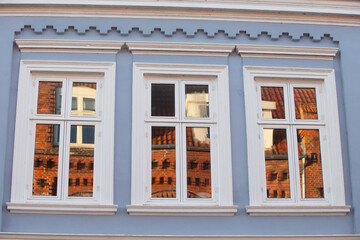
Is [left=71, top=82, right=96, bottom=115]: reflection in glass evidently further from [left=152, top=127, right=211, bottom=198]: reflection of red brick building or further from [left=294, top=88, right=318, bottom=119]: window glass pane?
[left=294, top=88, right=318, bottom=119]: window glass pane

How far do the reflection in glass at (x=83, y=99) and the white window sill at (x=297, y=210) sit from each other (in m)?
2.83

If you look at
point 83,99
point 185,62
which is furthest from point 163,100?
point 83,99

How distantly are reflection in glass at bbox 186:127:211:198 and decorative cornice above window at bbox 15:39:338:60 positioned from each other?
4.10 feet

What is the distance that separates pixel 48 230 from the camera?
7383 mm

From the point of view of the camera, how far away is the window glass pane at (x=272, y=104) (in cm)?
816

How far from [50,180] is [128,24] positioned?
8.91 ft

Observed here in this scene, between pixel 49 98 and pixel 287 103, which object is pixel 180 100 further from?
pixel 49 98

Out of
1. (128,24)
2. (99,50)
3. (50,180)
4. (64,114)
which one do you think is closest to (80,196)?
(50,180)

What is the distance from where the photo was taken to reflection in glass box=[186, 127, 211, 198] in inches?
306

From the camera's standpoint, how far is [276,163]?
7973mm

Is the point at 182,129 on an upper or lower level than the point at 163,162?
upper

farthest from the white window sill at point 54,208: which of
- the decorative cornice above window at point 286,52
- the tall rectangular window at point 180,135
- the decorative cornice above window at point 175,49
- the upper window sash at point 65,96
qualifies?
the decorative cornice above window at point 286,52

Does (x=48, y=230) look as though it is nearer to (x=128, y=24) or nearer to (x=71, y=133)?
(x=71, y=133)

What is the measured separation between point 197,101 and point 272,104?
47.2 inches
